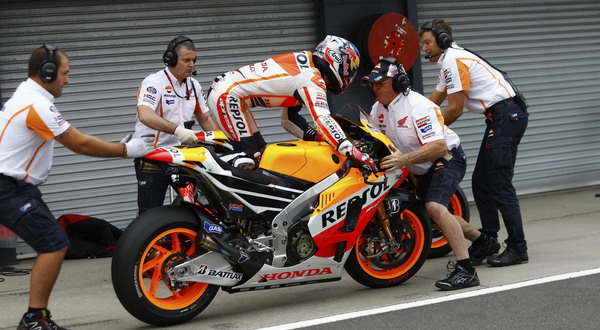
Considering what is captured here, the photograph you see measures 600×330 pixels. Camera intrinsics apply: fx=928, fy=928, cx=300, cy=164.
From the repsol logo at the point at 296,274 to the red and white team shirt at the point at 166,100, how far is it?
1.93 meters

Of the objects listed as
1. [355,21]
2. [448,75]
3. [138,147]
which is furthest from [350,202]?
[355,21]

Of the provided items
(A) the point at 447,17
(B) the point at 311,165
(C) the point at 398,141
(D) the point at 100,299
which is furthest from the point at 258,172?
(A) the point at 447,17

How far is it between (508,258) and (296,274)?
2280 millimetres

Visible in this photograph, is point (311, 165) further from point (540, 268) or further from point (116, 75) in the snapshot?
point (116, 75)

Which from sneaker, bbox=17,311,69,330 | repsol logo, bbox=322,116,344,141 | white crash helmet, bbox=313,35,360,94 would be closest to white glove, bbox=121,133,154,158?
sneaker, bbox=17,311,69,330

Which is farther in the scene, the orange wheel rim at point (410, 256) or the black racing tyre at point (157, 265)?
the orange wheel rim at point (410, 256)

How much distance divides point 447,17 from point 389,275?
5880mm

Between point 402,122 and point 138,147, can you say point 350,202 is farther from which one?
point 138,147

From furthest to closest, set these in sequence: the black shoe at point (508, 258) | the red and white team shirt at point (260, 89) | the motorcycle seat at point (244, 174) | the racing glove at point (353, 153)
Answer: the black shoe at point (508, 258) → the red and white team shirt at point (260, 89) → the racing glove at point (353, 153) → the motorcycle seat at point (244, 174)

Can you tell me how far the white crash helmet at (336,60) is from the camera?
708cm

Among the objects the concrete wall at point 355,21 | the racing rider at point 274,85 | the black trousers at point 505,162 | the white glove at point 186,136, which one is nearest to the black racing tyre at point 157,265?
the white glove at point 186,136

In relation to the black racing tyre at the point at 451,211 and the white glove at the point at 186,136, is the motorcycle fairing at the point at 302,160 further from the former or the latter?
the black racing tyre at the point at 451,211

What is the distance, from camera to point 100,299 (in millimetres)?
7602

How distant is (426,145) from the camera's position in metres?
7.30
